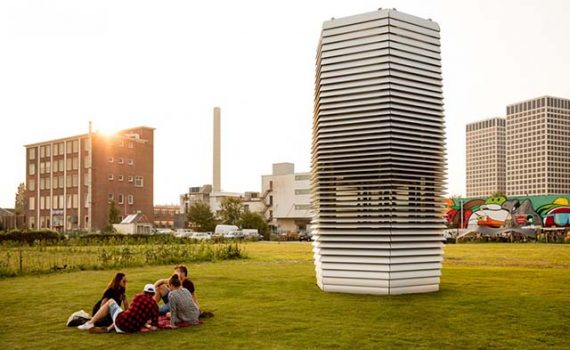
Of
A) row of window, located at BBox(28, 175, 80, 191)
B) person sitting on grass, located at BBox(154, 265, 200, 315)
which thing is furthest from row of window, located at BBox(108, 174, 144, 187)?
person sitting on grass, located at BBox(154, 265, 200, 315)

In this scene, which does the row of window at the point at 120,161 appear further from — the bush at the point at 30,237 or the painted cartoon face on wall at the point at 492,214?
the painted cartoon face on wall at the point at 492,214

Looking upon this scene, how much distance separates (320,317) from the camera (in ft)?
37.0

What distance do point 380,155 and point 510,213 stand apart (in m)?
58.1

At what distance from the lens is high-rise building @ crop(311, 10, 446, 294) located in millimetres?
14891

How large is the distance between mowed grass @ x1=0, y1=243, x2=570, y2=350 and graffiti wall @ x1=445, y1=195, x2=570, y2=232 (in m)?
52.0

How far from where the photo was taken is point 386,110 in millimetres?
15016

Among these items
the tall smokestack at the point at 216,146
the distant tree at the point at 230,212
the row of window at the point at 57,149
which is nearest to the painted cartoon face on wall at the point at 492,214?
the distant tree at the point at 230,212

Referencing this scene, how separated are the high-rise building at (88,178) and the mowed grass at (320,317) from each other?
7200 cm

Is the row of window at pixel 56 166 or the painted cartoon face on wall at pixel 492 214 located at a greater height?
the row of window at pixel 56 166

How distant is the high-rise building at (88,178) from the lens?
285 feet

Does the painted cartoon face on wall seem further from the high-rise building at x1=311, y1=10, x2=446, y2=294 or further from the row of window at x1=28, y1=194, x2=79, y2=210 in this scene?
the high-rise building at x1=311, y1=10, x2=446, y2=294

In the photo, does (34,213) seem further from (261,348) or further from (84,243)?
(261,348)

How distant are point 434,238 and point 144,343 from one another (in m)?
8.90

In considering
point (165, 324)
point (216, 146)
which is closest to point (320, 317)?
point (165, 324)
